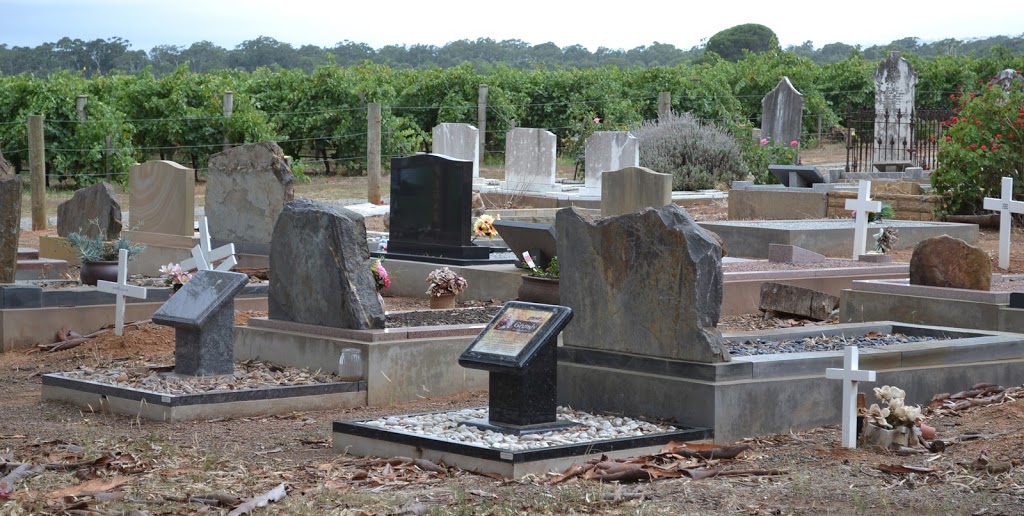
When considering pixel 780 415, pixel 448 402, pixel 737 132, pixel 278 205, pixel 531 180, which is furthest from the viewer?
pixel 737 132

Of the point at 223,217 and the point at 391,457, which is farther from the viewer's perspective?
the point at 223,217

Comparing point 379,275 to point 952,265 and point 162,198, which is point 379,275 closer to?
point 952,265

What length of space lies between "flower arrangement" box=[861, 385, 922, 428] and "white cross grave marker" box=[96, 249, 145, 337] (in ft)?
20.4

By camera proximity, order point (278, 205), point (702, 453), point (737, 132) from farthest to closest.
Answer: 1. point (737, 132)
2. point (278, 205)
3. point (702, 453)

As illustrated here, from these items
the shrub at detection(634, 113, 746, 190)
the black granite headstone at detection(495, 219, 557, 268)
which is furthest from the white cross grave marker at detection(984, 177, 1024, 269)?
the shrub at detection(634, 113, 746, 190)

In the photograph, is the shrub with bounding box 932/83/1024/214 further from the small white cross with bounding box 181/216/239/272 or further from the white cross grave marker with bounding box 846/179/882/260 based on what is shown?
the small white cross with bounding box 181/216/239/272

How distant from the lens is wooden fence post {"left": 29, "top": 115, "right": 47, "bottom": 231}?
776 inches

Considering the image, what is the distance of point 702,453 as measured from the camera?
703 cm

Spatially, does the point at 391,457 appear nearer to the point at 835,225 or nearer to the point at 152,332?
the point at 152,332

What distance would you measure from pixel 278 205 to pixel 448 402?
565 cm

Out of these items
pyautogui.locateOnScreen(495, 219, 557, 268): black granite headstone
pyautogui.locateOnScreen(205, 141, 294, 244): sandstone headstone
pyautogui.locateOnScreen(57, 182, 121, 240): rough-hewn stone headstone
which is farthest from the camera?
pyautogui.locateOnScreen(57, 182, 121, 240): rough-hewn stone headstone

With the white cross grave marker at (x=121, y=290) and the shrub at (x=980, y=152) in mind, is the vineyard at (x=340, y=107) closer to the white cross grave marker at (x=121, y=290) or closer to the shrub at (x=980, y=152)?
the shrub at (x=980, y=152)

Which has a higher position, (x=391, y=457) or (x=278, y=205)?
(x=278, y=205)

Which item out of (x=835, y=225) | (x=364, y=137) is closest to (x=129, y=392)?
(x=835, y=225)
